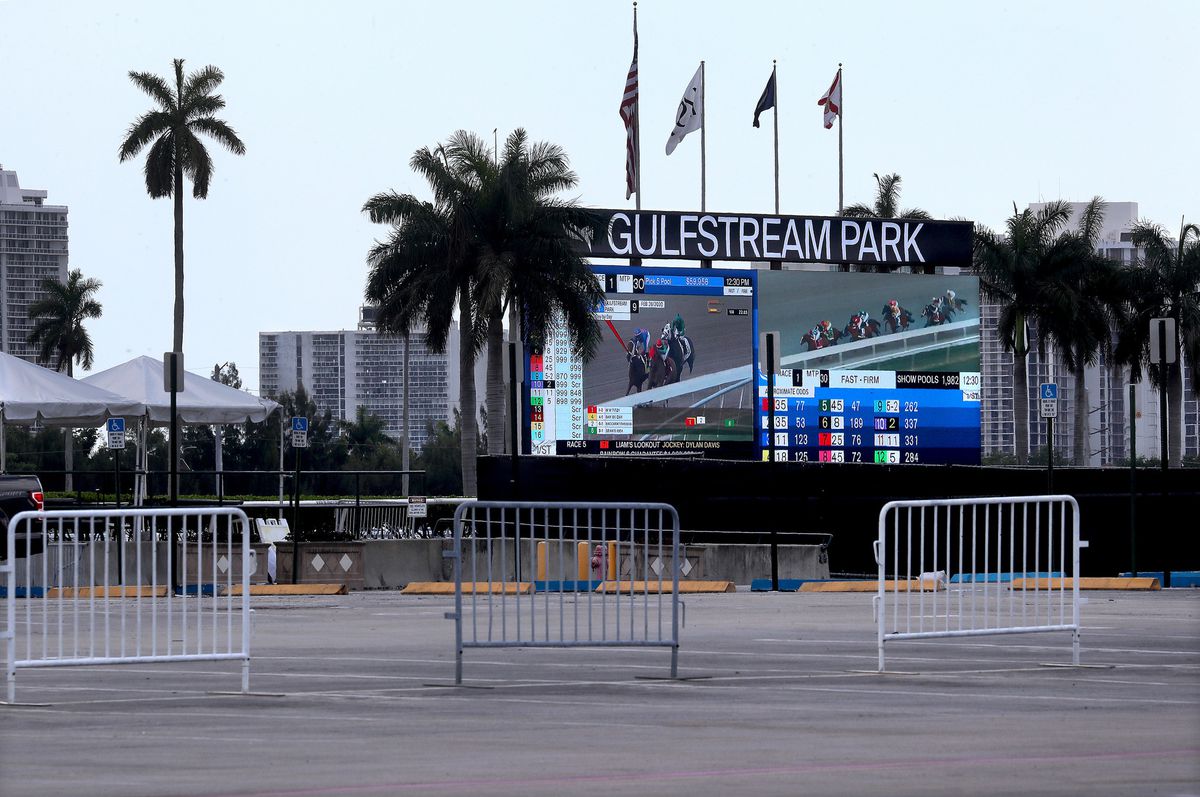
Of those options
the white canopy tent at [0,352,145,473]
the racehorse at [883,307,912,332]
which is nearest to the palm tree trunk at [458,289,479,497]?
the racehorse at [883,307,912,332]

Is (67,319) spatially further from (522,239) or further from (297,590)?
(297,590)

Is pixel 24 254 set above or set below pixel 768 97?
above

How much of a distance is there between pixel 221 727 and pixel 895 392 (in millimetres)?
36144

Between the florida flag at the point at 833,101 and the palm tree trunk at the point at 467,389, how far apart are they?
14641 millimetres

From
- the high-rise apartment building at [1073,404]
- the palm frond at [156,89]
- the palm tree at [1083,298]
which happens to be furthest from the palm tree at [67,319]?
the high-rise apartment building at [1073,404]

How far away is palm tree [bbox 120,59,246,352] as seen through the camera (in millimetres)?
61031

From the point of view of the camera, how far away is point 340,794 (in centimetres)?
754

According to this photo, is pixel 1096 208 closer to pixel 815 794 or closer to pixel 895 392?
pixel 895 392

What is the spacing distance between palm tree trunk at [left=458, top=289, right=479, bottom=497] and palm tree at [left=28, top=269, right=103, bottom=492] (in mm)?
50476

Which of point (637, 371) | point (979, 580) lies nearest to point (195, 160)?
point (637, 371)

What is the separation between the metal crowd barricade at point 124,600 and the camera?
38.8 ft

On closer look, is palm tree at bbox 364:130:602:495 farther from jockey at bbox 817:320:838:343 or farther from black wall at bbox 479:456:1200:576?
black wall at bbox 479:456:1200:576

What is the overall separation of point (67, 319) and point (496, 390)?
54.4 m

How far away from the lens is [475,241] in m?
50.3
